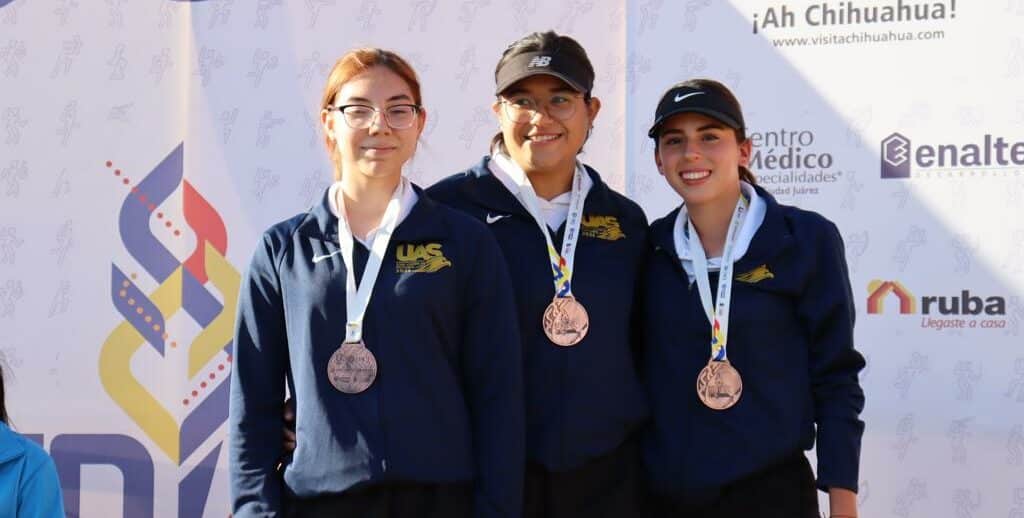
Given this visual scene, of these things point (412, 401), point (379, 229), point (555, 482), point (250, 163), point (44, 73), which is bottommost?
point (555, 482)

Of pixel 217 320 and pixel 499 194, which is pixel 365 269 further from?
pixel 217 320

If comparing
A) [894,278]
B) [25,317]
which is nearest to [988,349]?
[894,278]

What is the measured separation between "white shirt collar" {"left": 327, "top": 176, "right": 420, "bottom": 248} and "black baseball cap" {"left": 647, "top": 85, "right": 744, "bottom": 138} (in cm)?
62

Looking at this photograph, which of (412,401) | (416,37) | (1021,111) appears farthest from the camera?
(416,37)

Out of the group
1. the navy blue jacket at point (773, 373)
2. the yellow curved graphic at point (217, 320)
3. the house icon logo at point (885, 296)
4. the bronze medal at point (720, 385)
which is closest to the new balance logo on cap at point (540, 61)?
the navy blue jacket at point (773, 373)

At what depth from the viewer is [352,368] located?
2.16 m

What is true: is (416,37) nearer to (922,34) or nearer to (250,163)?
(250,163)

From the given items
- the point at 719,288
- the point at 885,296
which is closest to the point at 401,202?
the point at 719,288

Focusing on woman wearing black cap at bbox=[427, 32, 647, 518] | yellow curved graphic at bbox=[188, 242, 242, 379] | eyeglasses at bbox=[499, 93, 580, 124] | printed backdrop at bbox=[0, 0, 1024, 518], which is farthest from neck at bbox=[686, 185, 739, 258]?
yellow curved graphic at bbox=[188, 242, 242, 379]

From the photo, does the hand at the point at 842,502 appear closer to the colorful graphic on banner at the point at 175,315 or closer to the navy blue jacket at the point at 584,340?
the navy blue jacket at the point at 584,340

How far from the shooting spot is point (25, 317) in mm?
4637

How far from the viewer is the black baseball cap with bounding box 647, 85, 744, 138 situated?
248 centimetres

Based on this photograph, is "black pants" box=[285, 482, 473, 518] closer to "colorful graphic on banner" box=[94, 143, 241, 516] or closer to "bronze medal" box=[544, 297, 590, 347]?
"bronze medal" box=[544, 297, 590, 347]

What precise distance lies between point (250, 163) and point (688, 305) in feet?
8.56
